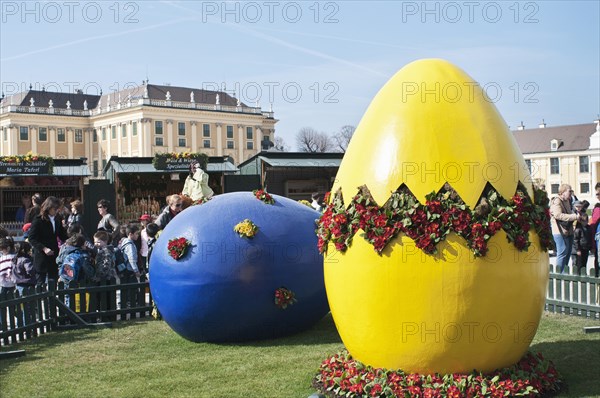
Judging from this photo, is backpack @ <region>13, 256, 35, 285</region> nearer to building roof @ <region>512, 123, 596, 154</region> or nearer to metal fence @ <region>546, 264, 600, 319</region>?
metal fence @ <region>546, 264, 600, 319</region>

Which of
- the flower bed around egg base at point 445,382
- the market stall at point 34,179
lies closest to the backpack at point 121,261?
the flower bed around egg base at point 445,382

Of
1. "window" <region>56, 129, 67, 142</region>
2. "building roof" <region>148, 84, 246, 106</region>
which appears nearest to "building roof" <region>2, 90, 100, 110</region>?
"window" <region>56, 129, 67, 142</region>

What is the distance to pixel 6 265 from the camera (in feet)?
42.2

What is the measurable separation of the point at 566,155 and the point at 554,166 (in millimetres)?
2523

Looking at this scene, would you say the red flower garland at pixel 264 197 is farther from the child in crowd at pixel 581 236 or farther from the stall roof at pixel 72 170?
the stall roof at pixel 72 170

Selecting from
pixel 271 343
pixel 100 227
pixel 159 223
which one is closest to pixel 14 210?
pixel 100 227

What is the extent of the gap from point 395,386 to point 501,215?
84.7 inches

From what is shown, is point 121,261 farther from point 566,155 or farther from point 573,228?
point 566,155

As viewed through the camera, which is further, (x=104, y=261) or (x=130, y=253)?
(x=130, y=253)

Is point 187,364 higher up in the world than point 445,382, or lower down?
lower down

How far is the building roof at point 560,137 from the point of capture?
9825cm

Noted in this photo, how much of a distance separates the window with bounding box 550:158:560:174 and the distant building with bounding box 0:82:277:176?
138ft

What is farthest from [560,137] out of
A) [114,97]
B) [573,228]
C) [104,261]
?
[104,261]

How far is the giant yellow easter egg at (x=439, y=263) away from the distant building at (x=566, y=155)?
88817 mm
